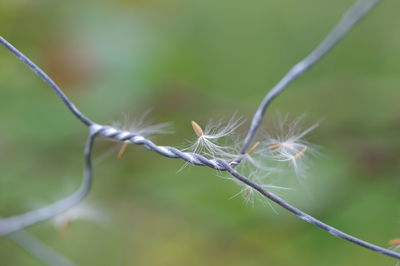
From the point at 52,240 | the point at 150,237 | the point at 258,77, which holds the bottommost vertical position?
the point at 52,240

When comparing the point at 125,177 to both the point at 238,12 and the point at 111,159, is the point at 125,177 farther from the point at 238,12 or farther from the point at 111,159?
the point at 238,12

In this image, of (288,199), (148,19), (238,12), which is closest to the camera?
(288,199)

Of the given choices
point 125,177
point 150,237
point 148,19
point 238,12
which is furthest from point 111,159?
point 238,12

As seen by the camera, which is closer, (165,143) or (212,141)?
(212,141)

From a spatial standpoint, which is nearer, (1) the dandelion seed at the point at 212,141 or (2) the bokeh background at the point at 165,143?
(1) the dandelion seed at the point at 212,141

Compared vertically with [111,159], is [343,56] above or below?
above

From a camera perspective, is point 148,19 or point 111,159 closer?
point 111,159

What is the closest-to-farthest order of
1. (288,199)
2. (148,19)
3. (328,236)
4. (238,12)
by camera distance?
1. (288,199)
2. (328,236)
3. (148,19)
4. (238,12)

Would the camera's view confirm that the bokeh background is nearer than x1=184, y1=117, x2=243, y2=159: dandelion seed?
No
